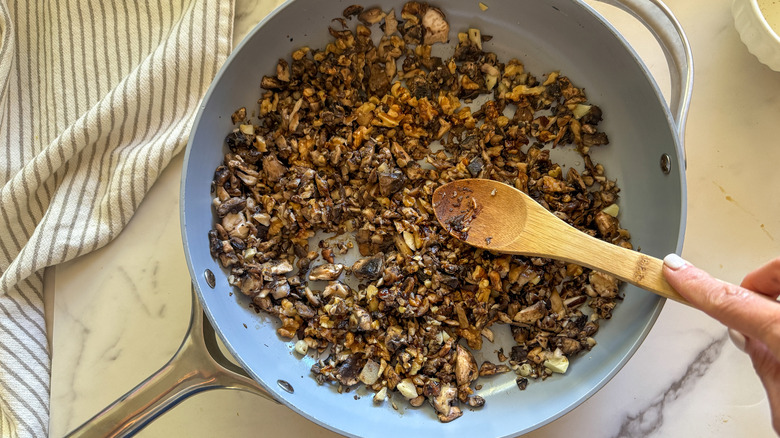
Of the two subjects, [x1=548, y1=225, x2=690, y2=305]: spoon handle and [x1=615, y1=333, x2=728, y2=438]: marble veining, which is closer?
[x1=548, y1=225, x2=690, y2=305]: spoon handle

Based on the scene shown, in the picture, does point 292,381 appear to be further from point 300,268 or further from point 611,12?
point 611,12

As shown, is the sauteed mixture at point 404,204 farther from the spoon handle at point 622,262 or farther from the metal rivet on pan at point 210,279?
the spoon handle at point 622,262

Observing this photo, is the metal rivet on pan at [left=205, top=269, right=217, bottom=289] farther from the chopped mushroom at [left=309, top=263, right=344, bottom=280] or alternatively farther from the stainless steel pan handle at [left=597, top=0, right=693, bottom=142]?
the stainless steel pan handle at [left=597, top=0, right=693, bottom=142]

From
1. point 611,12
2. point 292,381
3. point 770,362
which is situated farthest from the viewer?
point 611,12

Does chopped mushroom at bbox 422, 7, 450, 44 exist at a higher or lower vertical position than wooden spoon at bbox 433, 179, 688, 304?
higher

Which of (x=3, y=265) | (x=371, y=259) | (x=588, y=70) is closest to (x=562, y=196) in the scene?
(x=588, y=70)

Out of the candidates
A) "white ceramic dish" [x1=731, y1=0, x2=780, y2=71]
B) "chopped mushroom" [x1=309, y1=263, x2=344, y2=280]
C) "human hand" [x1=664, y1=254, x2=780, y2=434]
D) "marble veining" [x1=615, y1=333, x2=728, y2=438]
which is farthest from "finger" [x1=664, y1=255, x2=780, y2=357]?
"chopped mushroom" [x1=309, y1=263, x2=344, y2=280]

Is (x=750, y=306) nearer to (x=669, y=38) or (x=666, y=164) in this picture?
(x=666, y=164)
